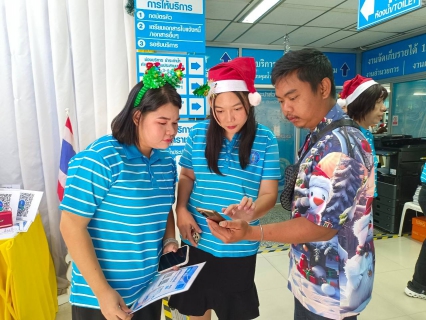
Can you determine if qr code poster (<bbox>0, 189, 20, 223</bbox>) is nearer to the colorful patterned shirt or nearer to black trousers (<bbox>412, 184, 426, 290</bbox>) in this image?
the colorful patterned shirt

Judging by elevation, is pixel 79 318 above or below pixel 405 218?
above

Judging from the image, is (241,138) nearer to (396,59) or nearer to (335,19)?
(335,19)

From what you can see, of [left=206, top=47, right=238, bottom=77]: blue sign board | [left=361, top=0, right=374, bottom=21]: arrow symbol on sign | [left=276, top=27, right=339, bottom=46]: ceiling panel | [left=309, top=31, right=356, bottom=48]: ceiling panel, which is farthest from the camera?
[left=206, top=47, right=238, bottom=77]: blue sign board

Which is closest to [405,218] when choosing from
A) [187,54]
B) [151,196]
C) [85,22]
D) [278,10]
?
[278,10]

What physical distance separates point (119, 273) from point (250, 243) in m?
0.60

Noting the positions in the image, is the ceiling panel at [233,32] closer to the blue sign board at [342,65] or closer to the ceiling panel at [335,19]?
the ceiling panel at [335,19]

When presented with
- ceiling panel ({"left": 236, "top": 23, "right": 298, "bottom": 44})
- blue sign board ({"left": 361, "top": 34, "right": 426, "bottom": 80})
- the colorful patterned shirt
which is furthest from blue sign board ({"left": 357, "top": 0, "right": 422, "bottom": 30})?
blue sign board ({"left": 361, "top": 34, "right": 426, "bottom": 80})

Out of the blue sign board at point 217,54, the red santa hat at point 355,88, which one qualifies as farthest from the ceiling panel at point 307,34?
the red santa hat at point 355,88

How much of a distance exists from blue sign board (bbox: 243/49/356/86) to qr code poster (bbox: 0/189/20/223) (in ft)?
14.1

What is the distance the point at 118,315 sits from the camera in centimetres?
101

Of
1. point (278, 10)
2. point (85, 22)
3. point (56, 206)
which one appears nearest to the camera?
point (85, 22)

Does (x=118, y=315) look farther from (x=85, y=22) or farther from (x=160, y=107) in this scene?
(x=85, y=22)

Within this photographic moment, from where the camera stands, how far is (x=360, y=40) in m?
5.43

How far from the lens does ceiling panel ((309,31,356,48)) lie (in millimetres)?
4988
